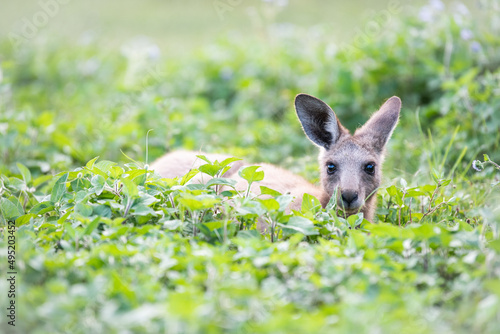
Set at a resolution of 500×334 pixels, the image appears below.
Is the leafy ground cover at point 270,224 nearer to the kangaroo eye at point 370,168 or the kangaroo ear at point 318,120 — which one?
the kangaroo eye at point 370,168

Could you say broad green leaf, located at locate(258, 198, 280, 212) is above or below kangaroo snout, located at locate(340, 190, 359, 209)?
above

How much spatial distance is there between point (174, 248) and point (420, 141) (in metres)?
4.20

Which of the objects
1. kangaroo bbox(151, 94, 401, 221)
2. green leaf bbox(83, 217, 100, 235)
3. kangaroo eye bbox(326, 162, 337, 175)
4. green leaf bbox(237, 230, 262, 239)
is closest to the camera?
green leaf bbox(83, 217, 100, 235)

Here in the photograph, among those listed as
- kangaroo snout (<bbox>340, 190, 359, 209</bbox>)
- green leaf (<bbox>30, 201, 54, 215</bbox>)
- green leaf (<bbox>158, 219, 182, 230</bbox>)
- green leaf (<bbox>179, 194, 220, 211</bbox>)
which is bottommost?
kangaroo snout (<bbox>340, 190, 359, 209</bbox>)

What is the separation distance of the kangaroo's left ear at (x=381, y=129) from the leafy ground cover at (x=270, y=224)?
1.42 feet

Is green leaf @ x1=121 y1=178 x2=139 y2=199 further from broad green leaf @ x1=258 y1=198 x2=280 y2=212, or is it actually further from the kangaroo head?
the kangaroo head

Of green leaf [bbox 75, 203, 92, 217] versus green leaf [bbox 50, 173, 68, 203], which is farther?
green leaf [bbox 50, 173, 68, 203]

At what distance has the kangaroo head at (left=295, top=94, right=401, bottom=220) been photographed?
15.3 feet

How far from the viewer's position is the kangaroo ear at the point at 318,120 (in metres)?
4.97

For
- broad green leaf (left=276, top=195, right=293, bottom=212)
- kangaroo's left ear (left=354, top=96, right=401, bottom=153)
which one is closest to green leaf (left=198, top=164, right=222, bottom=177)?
broad green leaf (left=276, top=195, right=293, bottom=212)

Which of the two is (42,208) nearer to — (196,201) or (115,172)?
(115,172)

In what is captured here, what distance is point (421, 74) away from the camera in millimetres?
7297

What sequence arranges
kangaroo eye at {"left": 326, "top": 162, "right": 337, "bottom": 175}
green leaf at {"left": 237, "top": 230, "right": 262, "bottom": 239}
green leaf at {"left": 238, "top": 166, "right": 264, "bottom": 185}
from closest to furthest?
green leaf at {"left": 237, "top": 230, "right": 262, "bottom": 239}, green leaf at {"left": 238, "top": 166, "right": 264, "bottom": 185}, kangaroo eye at {"left": 326, "top": 162, "right": 337, "bottom": 175}

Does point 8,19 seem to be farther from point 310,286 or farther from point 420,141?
point 310,286
